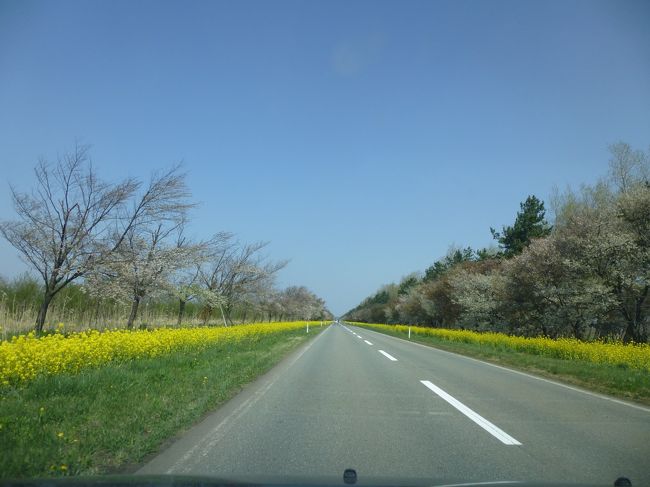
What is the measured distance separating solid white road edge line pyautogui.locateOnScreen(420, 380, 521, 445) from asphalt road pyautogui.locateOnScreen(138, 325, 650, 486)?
0.05ft

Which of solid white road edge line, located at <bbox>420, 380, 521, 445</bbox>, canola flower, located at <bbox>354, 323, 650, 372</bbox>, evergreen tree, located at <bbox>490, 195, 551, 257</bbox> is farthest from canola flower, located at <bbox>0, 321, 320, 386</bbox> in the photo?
evergreen tree, located at <bbox>490, 195, 551, 257</bbox>

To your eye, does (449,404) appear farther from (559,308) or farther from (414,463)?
(559,308)

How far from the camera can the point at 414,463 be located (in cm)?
504

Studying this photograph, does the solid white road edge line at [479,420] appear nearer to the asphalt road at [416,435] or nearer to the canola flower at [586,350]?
the asphalt road at [416,435]

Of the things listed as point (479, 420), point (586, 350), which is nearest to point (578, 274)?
point (586, 350)

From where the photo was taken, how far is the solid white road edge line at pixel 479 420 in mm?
6176

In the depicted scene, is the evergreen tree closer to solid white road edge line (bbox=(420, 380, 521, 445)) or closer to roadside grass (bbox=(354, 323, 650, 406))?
roadside grass (bbox=(354, 323, 650, 406))

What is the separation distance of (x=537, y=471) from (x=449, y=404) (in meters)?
3.93

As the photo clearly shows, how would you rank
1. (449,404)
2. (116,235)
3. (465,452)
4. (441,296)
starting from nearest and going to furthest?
(465,452) → (449,404) → (116,235) → (441,296)

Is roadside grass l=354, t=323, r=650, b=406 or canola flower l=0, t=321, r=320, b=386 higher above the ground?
canola flower l=0, t=321, r=320, b=386

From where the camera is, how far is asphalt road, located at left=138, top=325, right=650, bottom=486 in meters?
4.83

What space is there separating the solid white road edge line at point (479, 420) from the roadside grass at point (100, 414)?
4.31 metres

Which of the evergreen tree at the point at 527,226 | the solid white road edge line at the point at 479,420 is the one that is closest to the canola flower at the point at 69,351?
the solid white road edge line at the point at 479,420

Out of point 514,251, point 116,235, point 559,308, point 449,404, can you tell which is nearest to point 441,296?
point 514,251
